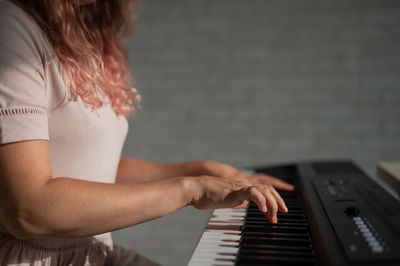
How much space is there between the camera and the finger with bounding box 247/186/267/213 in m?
0.73

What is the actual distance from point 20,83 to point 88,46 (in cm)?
26

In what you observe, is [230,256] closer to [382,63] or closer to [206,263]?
[206,263]

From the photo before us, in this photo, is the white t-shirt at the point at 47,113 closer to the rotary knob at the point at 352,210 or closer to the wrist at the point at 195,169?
the wrist at the point at 195,169

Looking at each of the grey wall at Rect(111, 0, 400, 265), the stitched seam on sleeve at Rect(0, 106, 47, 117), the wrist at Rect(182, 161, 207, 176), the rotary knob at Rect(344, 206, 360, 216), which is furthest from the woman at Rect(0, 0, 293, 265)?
the grey wall at Rect(111, 0, 400, 265)

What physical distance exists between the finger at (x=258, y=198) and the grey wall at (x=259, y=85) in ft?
6.78

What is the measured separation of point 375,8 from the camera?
103 inches

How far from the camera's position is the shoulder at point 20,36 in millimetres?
701

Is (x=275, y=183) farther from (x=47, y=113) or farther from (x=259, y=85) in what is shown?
(x=259, y=85)

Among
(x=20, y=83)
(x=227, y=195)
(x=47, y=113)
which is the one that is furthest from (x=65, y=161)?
(x=227, y=195)

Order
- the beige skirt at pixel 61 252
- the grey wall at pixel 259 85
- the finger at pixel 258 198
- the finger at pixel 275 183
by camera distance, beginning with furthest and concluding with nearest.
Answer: the grey wall at pixel 259 85, the finger at pixel 275 183, the beige skirt at pixel 61 252, the finger at pixel 258 198

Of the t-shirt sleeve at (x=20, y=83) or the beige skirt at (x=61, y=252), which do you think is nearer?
the t-shirt sleeve at (x=20, y=83)

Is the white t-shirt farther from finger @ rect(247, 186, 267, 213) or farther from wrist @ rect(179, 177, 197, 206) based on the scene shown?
finger @ rect(247, 186, 267, 213)

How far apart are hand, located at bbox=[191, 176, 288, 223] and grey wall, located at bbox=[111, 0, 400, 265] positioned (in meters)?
Answer: 2.04

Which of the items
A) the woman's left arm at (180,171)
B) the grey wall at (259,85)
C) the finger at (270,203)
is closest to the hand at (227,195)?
the finger at (270,203)
